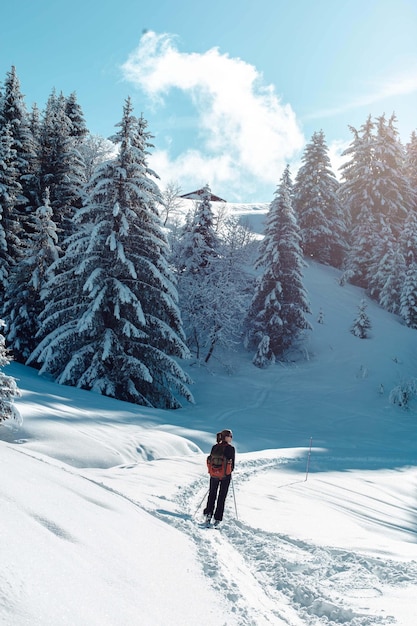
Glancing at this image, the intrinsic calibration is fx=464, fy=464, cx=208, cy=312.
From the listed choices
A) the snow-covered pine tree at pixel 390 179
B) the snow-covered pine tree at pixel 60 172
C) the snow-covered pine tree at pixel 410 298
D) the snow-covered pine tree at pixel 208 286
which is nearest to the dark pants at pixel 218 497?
the snow-covered pine tree at pixel 208 286

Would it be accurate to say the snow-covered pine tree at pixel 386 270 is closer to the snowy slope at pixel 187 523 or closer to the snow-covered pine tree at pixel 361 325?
the snow-covered pine tree at pixel 361 325

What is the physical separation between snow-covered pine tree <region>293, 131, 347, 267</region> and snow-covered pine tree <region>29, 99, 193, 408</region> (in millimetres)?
24138

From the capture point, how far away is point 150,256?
1964 cm

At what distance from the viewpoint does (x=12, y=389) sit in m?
7.78

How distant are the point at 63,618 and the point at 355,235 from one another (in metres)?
42.7

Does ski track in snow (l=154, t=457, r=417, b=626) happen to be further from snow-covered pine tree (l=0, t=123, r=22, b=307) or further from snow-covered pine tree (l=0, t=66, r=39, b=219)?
snow-covered pine tree (l=0, t=66, r=39, b=219)

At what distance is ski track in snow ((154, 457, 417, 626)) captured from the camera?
4.27 metres

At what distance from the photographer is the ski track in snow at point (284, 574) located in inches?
168

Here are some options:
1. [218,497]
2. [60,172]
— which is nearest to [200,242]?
[60,172]

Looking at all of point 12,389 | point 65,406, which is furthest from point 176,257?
point 12,389

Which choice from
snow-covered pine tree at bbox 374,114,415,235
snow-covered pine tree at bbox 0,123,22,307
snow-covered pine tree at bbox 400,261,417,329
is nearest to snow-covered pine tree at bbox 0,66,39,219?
snow-covered pine tree at bbox 0,123,22,307

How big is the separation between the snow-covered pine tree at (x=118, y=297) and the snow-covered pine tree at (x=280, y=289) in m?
10.7

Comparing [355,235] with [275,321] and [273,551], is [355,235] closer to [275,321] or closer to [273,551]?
[275,321]

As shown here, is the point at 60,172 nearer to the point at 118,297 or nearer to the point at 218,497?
the point at 118,297
